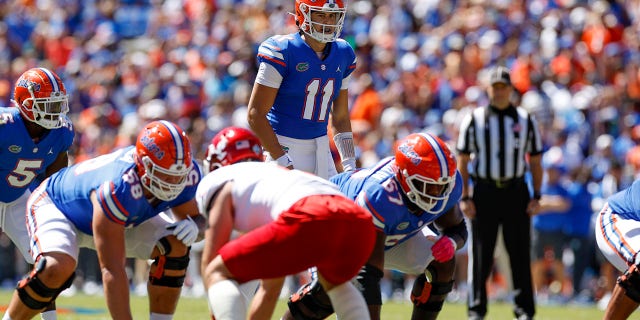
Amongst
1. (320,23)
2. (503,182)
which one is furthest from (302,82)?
(503,182)

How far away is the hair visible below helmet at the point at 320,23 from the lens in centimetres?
671

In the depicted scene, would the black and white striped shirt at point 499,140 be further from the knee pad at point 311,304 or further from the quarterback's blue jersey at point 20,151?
the quarterback's blue jersey at point 20,151

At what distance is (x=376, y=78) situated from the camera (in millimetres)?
14234

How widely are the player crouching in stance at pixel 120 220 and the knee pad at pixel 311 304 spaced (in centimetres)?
68

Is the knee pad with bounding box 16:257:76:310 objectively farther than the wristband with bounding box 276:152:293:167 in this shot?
No

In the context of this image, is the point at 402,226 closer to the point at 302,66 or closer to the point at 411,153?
the point at 411,153

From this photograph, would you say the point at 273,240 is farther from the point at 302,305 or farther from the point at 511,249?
the point at 511,249

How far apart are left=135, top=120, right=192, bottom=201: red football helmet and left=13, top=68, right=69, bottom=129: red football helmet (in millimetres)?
1317

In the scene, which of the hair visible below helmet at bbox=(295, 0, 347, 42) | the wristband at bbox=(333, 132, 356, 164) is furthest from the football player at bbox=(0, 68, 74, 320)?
the wristband at bbox=(333, 132, 356, 164)

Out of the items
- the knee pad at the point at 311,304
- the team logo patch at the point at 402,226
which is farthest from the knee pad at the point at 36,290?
the team logo patch at the point at 402,226

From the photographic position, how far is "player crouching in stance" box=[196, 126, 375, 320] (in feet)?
16.2

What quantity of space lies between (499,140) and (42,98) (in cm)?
381

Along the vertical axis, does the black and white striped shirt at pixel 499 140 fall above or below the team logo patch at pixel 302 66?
below

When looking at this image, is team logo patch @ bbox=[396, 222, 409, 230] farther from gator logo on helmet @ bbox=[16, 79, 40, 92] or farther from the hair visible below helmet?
gator logo on helmet @ bbox=[16, 79, 40, 92]
